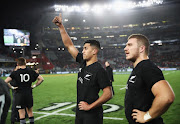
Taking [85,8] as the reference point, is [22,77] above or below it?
below

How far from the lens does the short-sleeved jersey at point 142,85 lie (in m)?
2.38

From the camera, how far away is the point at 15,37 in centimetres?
4669

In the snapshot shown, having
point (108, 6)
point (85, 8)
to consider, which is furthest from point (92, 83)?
point (85, 8)

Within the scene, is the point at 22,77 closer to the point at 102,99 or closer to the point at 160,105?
the point at 102,99

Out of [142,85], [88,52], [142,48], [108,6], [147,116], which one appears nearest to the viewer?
[147,116]

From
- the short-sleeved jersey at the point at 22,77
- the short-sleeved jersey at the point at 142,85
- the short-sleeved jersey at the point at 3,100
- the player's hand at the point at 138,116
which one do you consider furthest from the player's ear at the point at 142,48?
the short-sleeved jersey at the point at 22,77

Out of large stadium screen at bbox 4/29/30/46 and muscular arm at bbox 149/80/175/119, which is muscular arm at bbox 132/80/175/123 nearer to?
muscular arm at bbox 149/80/175/119

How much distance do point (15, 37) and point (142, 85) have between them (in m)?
48.8

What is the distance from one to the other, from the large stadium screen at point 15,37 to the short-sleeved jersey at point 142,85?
156 feet

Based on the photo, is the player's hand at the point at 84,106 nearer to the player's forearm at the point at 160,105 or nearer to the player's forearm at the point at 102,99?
the player's forearm at the point at 102,99

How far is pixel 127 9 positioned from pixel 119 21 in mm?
10898

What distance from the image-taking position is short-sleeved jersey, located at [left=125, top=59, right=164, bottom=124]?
7.80ft

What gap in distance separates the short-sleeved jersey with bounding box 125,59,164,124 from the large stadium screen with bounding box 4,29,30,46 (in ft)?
156

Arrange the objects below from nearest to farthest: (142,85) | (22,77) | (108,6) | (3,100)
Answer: (3,100)
(142,85)
(22,77)
(108,6)
